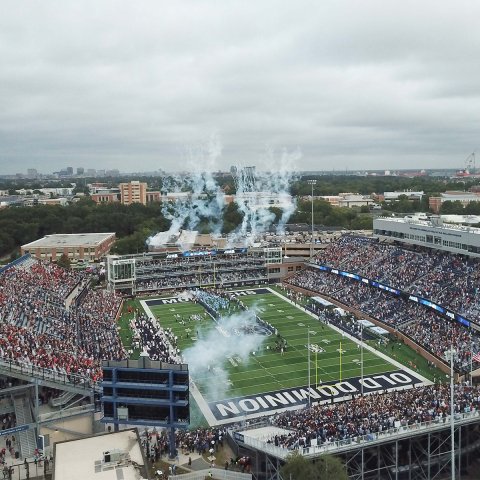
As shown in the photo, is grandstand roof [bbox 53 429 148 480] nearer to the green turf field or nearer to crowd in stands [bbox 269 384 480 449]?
crowd in stands [bbox 269 384 480 449]

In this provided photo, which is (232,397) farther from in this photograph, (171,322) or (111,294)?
(111,294)

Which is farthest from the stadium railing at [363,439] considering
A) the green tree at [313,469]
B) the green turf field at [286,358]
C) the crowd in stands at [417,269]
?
the crowd in stands at [417,269]

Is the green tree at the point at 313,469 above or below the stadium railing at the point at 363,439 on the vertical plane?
above

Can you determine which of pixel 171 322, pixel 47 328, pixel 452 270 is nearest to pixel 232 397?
pixel 47 328

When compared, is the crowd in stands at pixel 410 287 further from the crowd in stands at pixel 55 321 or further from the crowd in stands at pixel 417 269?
the crowd in stands at pixel 55 321

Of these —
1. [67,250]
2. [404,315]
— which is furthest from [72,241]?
[404,315]

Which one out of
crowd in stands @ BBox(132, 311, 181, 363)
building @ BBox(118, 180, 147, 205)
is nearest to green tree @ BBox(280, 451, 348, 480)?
crowd in stands @ BBox(132, 311, 181, 363)

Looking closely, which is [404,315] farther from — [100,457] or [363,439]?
[100,457]
